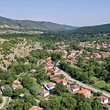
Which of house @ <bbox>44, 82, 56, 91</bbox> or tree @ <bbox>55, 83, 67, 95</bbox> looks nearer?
tree @ <bbox>55, 83, 67, 95</bbox>

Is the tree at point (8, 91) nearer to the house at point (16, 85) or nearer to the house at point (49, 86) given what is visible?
the house at point (16, 85)

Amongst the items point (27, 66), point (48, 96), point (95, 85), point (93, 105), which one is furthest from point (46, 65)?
point (93, 105)

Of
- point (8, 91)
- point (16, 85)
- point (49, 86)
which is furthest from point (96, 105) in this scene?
point (16, 85)

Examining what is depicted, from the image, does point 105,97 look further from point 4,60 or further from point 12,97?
point 4,60

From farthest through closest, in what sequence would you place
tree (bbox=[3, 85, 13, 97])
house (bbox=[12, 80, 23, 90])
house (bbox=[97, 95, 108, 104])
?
house (bbox=[12, 80, 23, 90])
tree (bbox=[3, 85, 13, 97])
house (bbox=[97, 95, 108, 104])

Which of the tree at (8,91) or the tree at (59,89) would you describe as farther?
the tree at (59,89)

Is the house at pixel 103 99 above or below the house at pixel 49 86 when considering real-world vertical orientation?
above

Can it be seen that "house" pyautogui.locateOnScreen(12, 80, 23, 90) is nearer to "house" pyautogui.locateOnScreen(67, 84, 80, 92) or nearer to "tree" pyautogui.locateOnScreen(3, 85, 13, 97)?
"tree" pyautogui.locateOnScreen(3, 85, 13, 97)

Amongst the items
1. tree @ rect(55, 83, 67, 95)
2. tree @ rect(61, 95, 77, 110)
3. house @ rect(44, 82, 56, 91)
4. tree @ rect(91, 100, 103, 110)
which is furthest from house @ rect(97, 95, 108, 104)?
house @ rect(44, 82, 56, 91)

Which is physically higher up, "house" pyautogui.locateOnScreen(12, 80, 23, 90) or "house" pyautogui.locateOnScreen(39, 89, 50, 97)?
"house" pyautogui.locateOnScreen(12, 80, 23, 90)

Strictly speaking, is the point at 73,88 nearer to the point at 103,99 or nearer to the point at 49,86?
the point at 49,86

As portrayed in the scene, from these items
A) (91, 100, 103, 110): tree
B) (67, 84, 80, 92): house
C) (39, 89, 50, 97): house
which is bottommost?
(39, 89, 50, 97): house

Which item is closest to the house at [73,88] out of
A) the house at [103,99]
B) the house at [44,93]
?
the house at [44,93]
